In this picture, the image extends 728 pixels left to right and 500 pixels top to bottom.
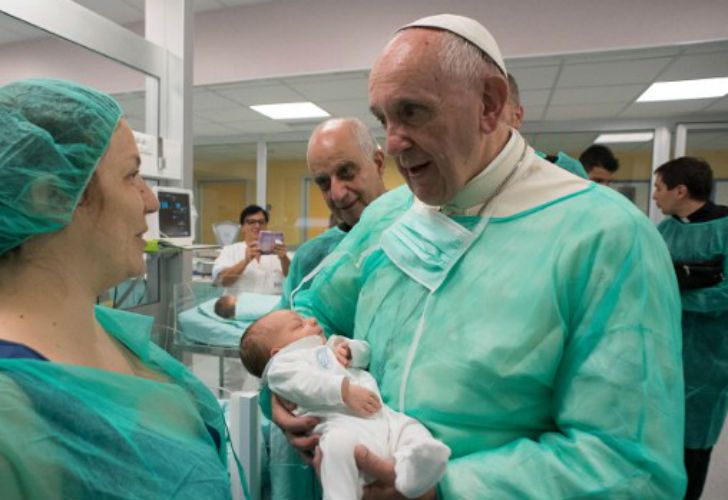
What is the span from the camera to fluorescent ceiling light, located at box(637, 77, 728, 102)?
13.3 feet

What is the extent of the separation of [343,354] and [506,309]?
0.40m

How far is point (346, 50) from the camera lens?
3.72 m

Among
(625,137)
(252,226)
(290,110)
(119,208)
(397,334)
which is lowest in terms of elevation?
(397,334)

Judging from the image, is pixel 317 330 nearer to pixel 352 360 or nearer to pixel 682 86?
pixel 352 360

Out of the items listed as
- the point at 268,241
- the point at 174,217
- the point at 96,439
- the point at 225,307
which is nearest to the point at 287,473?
the point at 96,439

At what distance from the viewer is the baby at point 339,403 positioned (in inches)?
29.3

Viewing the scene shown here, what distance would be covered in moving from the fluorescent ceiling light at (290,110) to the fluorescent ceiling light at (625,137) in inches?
132

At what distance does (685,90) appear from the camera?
4277mm

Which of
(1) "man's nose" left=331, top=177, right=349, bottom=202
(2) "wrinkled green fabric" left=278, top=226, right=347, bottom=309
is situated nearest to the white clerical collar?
(1) "man's nose" left=331, top=177, right=349, bottom=202

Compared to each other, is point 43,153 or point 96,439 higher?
point 43,153

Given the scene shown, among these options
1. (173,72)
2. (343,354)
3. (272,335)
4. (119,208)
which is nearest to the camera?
(119,208)

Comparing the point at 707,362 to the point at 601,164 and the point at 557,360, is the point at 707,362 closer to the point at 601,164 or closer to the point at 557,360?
the point at 601,164

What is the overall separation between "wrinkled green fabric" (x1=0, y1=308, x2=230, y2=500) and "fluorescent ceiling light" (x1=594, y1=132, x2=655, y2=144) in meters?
5.80

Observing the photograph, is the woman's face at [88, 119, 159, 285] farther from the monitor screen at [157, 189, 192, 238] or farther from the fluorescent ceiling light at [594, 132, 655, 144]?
the fluorescent ceiling light at [594, 132, 655, 144]
